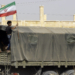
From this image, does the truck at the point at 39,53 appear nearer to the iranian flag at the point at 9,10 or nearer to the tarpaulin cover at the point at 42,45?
the tarpaulin cover at the point at 42,45

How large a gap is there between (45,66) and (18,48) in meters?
1.71

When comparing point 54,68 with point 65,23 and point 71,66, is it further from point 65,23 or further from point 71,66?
point 65,23

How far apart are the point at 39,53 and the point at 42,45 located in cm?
40

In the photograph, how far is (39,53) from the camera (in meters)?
10.1

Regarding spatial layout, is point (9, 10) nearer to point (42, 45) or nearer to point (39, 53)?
point (42, 45)

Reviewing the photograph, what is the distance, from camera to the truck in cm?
985

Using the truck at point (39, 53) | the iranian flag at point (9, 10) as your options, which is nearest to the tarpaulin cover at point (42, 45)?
the truck at point (39, 53)

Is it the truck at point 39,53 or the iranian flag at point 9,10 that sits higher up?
the iranian flag at point 9,10

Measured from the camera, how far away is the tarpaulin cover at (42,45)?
9.85 metres

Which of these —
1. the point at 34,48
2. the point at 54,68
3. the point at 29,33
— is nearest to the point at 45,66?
the point at 54,68

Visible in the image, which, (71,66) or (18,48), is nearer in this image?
(18,48)

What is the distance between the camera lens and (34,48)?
10078mm

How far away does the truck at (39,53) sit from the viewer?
9854mm

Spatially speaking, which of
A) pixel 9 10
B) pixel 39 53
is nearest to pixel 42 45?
pixel 39 53
